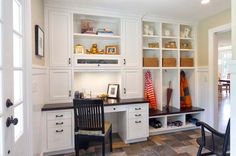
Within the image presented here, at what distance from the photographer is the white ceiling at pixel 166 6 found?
110 inches

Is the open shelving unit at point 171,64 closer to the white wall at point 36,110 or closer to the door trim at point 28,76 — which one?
the white wall at point 36,110

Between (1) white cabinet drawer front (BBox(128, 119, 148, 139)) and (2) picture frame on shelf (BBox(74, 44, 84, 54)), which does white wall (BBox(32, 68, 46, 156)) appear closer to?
(2) picture frame on shelf (BBox(74, 44, 84, 54))

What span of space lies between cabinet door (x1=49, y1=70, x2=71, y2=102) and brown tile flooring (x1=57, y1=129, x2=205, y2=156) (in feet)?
3.17

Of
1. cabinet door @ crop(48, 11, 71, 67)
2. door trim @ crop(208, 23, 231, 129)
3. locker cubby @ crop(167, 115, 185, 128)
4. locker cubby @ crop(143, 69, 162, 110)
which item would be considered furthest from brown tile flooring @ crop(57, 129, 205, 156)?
cabinet door @ crop(48, 11, 71, 67)

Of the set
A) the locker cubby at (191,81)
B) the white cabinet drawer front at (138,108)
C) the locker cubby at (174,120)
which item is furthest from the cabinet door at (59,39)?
the locker cubby at (191,81)

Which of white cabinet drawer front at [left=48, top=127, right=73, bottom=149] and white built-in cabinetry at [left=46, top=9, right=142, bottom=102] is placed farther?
white built-in cabinetry at [left=46, top=9, right=142, bottom=102]

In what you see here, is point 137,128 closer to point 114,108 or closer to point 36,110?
point 114,108

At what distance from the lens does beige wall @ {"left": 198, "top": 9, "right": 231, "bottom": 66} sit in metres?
3.26

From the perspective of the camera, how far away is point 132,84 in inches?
128

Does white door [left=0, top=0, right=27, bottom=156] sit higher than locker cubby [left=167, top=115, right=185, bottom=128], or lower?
higher

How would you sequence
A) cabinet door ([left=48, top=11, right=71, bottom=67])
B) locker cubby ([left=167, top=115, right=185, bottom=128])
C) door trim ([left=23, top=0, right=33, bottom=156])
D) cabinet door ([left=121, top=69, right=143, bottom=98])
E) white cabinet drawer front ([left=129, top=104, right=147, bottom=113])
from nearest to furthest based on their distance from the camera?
door trim ([left=23, top=0, right=33, bottom=156]) < cabinet door ([left=48, top=11, right=71, bottom=67]) < white cabinet drawer front ([left=129, top=104, right=147, bottom=113]) < cabinet door ([left=121, top=69, right=143, bottom=98]) < locker cubby ([left=167, top=115, right=185, bottom=128])

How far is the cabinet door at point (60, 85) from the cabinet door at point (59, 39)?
15 cm

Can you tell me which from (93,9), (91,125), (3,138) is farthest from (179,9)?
(3,138)

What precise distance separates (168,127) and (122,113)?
1.14 meters
